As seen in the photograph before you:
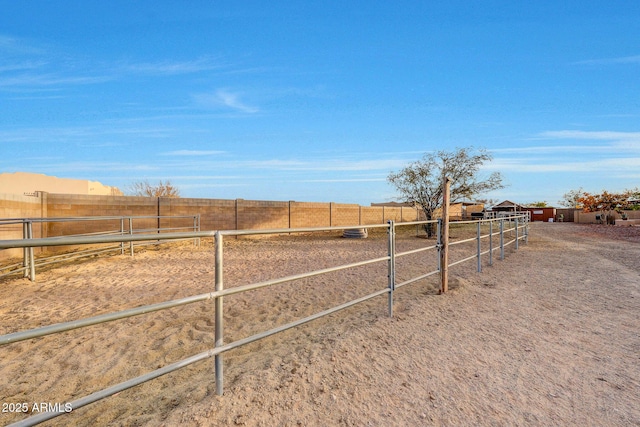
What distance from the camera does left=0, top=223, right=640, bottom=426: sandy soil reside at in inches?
87.2

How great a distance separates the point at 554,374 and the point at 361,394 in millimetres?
1519

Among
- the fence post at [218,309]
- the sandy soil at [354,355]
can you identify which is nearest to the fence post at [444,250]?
the sandy soil at [354,355]

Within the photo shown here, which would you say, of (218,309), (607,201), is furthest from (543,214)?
(218,309)

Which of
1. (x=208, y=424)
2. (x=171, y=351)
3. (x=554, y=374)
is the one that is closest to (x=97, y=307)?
(x=171, y=351)

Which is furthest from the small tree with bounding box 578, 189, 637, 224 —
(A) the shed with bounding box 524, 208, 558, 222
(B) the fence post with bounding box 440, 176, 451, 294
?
(B) the fence post with bounding box 440, 176, 451, 294

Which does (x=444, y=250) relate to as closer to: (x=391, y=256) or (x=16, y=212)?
(x=391, y=256)

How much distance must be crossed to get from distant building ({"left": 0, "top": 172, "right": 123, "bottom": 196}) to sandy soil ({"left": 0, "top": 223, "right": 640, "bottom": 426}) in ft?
63.5

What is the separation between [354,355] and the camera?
114 inches

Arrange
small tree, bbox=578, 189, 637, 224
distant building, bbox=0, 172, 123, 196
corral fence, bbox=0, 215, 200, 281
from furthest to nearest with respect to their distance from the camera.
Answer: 1. small tree, bbox=578, 189, 637, 224
2. distant building, bbox=0, 172, 123, 196
3. corral fence, bbox=0, 215, 200, 281

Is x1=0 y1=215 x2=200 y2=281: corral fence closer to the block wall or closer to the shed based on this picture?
the block wall

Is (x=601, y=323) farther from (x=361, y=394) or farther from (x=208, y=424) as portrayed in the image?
(x=208, y=424)

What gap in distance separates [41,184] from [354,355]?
2585 centimetres

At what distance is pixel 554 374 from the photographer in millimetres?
2709

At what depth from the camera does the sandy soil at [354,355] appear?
2.21 meters
